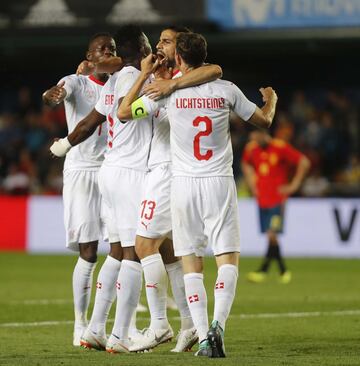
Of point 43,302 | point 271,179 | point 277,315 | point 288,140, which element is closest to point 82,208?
point 277,315

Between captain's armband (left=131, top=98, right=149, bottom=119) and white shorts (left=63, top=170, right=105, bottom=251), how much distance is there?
1.41 metres

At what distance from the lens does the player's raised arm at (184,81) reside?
27.5ft

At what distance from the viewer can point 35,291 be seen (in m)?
14.3

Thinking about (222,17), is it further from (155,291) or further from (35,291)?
(155,291)

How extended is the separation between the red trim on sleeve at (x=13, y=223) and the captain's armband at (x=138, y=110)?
497 inches

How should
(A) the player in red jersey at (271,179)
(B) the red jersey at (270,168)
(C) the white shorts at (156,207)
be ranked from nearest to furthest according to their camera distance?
(C) the white shorts at (156,207), (A) the player in red jersey at (271,179), (B) the red jersey at (270,168)

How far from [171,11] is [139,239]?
14.0 m

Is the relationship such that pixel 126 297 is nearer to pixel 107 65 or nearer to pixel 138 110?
pixel 138 110

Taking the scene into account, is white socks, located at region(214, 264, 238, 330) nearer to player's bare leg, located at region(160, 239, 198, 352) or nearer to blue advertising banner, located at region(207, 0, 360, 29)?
player's bare leg, located at region(160, 239, 198, 352)

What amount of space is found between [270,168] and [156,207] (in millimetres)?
7964

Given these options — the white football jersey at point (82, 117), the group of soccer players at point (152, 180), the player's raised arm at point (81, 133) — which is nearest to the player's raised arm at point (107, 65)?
the group of soccer players at point (152, 180)

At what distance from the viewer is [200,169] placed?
8.45 meters

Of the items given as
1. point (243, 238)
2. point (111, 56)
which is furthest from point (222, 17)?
point (111, 56)

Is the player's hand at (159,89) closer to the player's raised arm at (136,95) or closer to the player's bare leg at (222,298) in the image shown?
the player's raised arm at (136,95)
